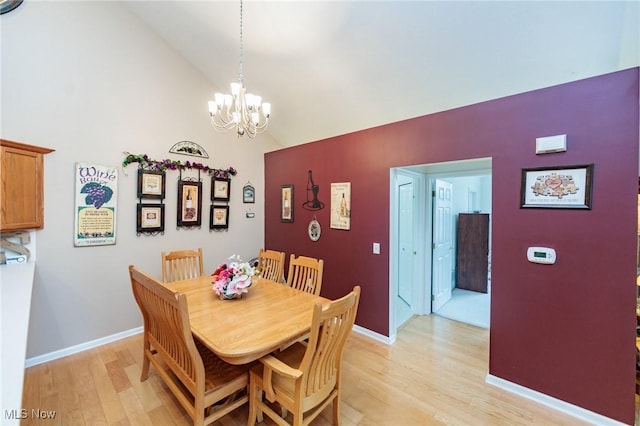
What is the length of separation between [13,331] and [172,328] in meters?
0.69

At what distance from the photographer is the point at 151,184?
3219 millimetres

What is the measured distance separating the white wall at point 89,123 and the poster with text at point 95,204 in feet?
0.19

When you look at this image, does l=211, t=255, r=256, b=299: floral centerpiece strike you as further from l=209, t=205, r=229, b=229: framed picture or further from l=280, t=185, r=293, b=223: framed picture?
l=280, t=185, r=293, b=223: framed picture

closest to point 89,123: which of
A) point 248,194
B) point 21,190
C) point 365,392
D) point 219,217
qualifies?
point 21,190

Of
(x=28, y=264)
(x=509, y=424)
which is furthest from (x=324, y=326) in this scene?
(x=28, y=264)

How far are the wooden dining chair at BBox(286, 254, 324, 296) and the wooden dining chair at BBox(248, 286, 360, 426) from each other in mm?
819

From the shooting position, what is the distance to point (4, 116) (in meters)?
2.34

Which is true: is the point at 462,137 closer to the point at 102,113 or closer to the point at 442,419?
the point at 442,419

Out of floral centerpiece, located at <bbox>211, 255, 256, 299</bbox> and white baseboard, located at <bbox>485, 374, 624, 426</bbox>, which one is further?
floral centerpiece, located at <bbox>211, 255, 256, 299</bbox>

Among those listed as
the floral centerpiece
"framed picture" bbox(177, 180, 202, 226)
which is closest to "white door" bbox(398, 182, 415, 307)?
the floral centerpiece

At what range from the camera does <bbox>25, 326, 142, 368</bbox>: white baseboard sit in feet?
8.27

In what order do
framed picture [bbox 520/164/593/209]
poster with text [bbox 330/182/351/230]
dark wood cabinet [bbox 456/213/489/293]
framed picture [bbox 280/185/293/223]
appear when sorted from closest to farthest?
framed picture [bbox 520/164/593/209], poster with text [bbox 330/182/351/230], framed picture [bbox 280/185/293/223], dark wood cabinet [bbox 456/213/489/293]

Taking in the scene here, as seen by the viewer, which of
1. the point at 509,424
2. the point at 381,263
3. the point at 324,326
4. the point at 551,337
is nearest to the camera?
the point at 324,326

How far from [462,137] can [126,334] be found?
4214mm
